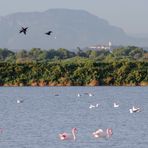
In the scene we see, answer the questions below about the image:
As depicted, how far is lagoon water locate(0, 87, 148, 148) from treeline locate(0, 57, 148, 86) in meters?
12.5

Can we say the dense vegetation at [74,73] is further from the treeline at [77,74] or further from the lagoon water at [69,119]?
the lagoon water at [69,119]

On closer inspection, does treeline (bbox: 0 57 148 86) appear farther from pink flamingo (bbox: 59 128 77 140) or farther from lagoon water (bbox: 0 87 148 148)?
pink flamingo (bbox: 59 128 77 140)

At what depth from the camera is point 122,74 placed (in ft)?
235

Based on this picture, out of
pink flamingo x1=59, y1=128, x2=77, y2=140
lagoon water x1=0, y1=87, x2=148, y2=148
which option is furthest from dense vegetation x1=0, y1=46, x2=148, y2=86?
pink flamingo x1=59, y1=128, x2=77, y2=140

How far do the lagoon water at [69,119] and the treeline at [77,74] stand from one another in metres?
12.5

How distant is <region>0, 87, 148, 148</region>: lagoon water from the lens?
92.0ft

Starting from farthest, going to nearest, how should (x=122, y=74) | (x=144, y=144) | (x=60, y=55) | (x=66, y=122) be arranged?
1. (x=60, y=55)
2. (x=122, y=74)
3. (x=66, y=122)
4. (x=144, y=144)

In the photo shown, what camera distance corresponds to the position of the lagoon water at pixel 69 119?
28047 mm

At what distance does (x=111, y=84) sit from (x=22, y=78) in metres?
7.10

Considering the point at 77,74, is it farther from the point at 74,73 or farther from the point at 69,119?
the point at 69,119

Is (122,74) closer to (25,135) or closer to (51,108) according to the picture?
(51,108)

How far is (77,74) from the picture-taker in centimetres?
7262

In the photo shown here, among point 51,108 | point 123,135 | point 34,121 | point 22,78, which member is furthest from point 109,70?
point 123,135

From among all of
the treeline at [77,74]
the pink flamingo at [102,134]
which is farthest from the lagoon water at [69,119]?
the treeline at [77,74]
